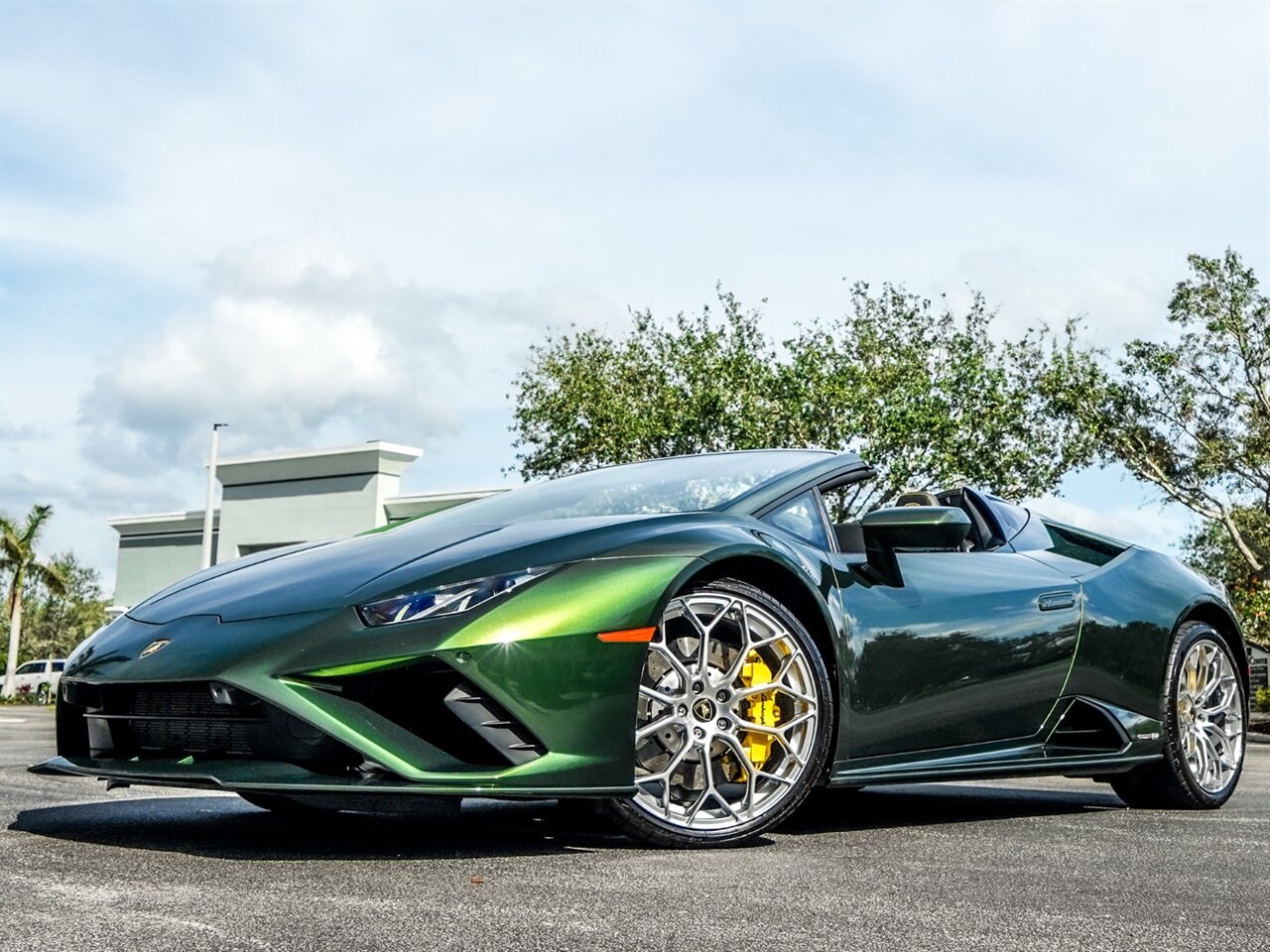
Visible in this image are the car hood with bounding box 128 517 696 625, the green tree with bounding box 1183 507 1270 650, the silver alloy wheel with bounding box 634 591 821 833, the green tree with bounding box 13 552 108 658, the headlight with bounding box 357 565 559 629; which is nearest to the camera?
the headlight with bounding box 357 565 559 629

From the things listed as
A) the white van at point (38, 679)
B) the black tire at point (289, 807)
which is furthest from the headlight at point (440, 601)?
the white van at point (38, 679)

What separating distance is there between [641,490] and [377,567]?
3.62 feet

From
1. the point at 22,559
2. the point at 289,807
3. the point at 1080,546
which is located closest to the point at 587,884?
the point at 289,807

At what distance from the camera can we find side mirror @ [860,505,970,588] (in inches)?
176

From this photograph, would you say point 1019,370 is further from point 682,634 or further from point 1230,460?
point 682,634

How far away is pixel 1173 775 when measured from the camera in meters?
5.57

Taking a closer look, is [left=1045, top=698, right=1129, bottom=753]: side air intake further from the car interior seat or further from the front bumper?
the front bumper

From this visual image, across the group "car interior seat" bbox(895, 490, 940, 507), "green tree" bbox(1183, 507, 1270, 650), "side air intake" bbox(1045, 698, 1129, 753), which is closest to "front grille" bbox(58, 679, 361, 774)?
"side air intake" bbox(1045, 698, 1129, 753)

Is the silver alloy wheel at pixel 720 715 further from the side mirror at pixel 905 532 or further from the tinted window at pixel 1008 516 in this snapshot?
the tinted window at pixel 1008 516

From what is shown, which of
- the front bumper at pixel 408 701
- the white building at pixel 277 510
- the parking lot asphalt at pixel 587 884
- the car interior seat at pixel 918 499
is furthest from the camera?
the white building at pixel 277 510

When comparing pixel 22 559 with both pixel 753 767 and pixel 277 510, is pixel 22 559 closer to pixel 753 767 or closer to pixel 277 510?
pixel 277 510

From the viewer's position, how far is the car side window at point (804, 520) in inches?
176

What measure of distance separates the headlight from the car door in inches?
47.1

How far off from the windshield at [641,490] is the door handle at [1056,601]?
0.93 m
